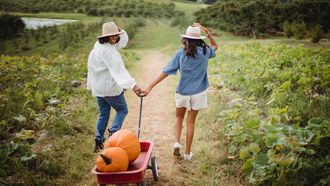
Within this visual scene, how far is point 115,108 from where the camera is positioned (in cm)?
585

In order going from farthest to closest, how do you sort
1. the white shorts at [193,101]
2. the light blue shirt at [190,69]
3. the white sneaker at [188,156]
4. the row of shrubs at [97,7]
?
the row of shrubs at [97,7] → the white sneaker at [188,156] → the white shorts at [193,101] → the light blue shirt at [190,69]

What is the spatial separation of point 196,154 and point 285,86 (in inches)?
96.6

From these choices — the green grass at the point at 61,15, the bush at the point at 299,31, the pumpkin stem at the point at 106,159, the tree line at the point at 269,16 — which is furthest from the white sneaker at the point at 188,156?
the green grass at the point at 61,15

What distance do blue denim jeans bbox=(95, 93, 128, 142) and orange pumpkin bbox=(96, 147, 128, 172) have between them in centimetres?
160

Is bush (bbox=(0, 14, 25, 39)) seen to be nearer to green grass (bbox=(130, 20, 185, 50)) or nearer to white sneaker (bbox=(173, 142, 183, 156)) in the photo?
green grass (bbox=(130, 20, 185, 50))

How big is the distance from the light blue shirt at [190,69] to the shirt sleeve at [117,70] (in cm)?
71

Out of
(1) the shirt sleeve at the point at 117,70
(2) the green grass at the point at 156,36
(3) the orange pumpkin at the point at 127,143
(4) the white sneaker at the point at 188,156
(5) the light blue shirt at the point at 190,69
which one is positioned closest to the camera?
(3) the orange pumpkin at the point at 127,143

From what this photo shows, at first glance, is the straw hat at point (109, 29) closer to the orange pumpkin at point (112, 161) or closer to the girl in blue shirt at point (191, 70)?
the girl in blue shirt at point (191, 70)

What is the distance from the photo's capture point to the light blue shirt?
5.52m

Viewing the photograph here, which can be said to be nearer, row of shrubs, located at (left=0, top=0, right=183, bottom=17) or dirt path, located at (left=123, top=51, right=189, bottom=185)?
dirt path, located at (left=123, top=51, right=189, bottom=185)

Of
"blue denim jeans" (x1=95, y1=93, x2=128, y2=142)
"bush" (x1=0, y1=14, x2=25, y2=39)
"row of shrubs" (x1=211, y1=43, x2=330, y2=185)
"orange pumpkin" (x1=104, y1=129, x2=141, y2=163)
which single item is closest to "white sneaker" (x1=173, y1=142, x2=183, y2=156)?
"row of shrubs" (x1=211, y1=43, x2=330, y2=185)

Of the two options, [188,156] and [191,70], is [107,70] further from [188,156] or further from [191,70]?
[188,156]

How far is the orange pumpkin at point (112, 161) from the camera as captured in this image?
404 cm

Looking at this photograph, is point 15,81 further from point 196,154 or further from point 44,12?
point 44,12
